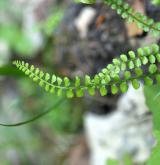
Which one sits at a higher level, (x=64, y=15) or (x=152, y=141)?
(x=64, y=15)

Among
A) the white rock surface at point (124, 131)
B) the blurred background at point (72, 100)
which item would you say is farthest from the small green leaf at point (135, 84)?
the white rock surface at point (124, 131)

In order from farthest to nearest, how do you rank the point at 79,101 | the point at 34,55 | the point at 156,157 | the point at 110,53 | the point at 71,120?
the point at 34,55
the point at 71,120
the point at 79,101
the point at 110,53
the point at 156,157

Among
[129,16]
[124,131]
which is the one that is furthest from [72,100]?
[129,16]

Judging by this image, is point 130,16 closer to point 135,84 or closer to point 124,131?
point 135,84

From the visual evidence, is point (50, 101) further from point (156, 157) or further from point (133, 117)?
point (156, 157)

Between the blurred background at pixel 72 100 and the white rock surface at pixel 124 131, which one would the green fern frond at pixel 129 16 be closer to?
the blurred background at pixel 72 100

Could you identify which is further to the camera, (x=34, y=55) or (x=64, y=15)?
(x=34, y=55)

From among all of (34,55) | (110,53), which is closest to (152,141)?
(110,53)
